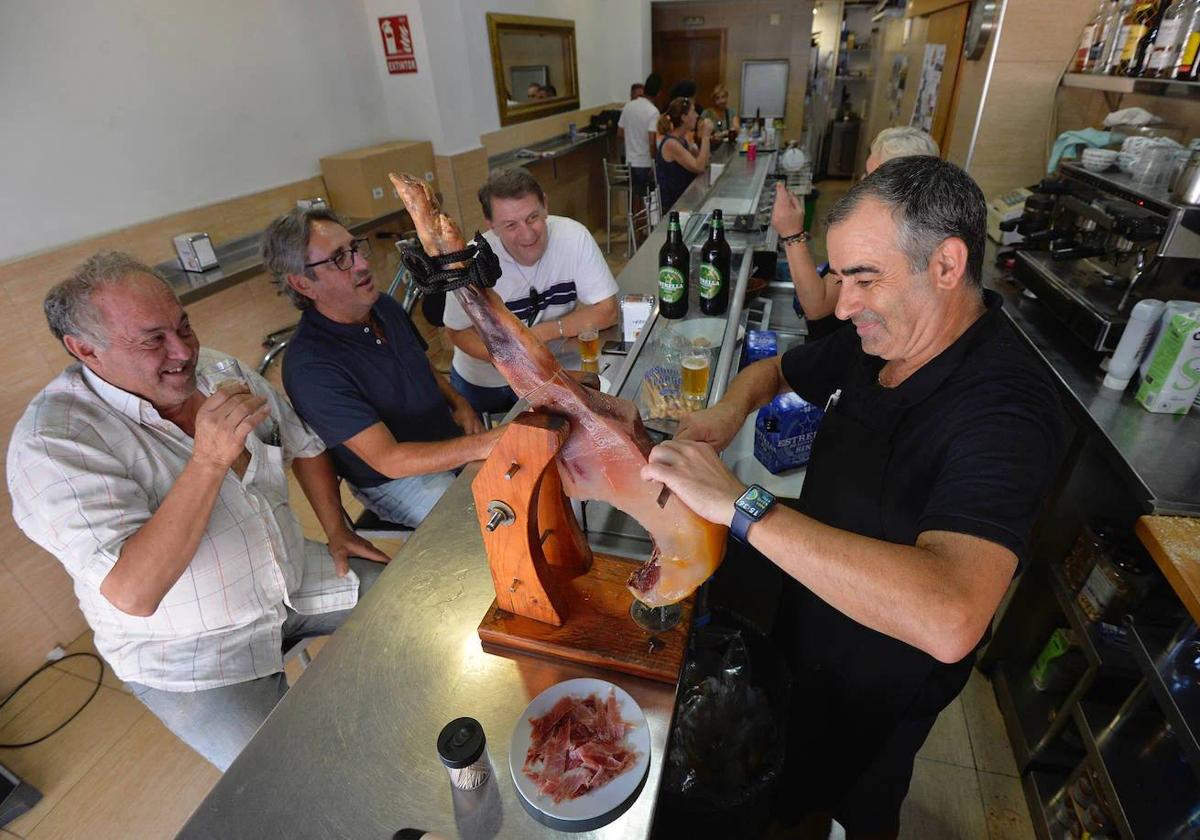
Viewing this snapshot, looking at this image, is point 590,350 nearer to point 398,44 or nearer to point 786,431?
point 786,431

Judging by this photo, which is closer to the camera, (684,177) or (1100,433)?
(1100,433)

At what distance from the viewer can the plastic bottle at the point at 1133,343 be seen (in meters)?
1.83

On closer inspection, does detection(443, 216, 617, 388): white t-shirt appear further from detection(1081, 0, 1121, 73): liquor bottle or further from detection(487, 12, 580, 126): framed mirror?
detection(487, 12, 580, 126): framed mirror

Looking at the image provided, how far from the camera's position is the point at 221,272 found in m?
3.02

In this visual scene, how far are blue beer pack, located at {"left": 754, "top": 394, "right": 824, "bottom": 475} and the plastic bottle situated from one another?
1.03 metres

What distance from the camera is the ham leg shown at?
1019mm

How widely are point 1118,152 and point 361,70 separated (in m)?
4.65

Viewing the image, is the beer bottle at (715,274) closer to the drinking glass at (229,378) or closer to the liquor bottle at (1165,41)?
the drinking glass at (229,378)

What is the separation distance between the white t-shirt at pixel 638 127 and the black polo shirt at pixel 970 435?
6.53 metres

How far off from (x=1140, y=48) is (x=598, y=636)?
3321 mm

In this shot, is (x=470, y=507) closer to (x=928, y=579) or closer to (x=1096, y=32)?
(x=928, y=579)

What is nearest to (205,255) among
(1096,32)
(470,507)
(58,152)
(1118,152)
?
(58,152)

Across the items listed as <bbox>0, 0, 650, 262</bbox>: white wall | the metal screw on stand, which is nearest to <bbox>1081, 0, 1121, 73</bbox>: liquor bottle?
the metal screw on stand

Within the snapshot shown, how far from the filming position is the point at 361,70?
4309 mm
